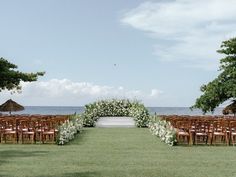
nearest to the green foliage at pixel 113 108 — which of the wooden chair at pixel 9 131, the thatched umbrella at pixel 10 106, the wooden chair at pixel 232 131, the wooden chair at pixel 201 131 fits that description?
the thatched umbrella at pixel 10 106

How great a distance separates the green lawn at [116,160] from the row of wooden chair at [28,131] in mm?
1433

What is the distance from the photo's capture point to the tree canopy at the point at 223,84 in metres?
35.8

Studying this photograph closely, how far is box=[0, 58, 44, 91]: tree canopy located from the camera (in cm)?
4159

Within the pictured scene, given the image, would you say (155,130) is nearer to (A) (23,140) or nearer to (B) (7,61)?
(A) (23,140)

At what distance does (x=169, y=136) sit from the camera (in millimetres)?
18891

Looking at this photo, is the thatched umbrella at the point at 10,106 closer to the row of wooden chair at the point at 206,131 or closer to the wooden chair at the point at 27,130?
the wooden chair at the point at 27,130

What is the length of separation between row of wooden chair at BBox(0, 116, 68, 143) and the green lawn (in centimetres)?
143

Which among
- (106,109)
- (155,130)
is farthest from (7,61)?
(155,130)

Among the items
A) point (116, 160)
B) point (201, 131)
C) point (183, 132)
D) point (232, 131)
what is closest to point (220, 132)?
point (232, 131)

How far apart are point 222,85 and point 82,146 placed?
19655 mm

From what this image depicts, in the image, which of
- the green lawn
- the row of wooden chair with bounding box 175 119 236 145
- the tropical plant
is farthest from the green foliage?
the green lawn

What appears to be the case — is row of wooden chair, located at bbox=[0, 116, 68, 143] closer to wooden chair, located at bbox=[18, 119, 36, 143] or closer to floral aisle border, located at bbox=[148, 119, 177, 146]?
wooden chair, located at bbox=[18, 119, 36, 143]

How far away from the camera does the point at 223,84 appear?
36.0 metres

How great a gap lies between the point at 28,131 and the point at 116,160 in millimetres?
7023
